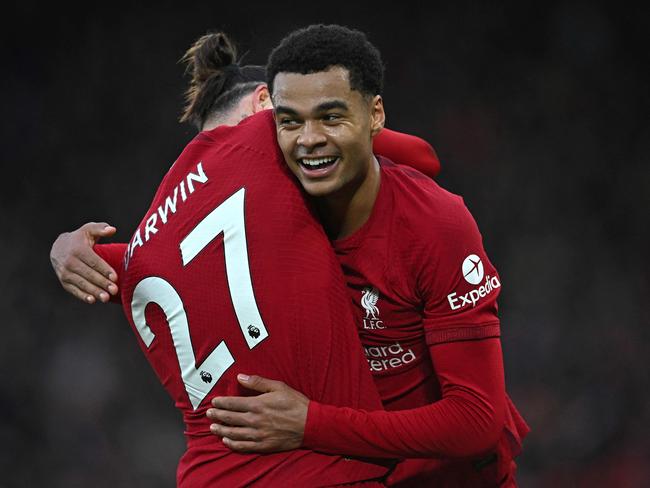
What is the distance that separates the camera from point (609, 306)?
5242 millimetres

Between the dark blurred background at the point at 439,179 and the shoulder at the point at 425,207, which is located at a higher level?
the shoulder at the point at 425,207

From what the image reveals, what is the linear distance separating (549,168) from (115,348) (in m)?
2.48

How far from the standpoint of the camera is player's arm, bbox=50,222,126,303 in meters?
2.33

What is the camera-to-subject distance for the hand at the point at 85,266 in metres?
2.33

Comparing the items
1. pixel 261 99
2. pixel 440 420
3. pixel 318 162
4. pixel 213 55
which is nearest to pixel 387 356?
pixel 440 420

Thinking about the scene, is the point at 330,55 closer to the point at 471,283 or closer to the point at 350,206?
the point at 350,206

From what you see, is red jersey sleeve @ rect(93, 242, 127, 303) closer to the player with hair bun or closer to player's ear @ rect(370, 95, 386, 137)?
the player with hair bun

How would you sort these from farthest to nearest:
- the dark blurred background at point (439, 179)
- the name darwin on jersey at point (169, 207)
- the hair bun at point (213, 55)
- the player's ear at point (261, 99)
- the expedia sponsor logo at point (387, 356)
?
the dark blurred background at point (439, 179), the hair bun at point (213, 55), the player's ear at point (261, 99), the expedia sponsor logo at point (387, 356), the name darwin on jersey at point (169, 207)

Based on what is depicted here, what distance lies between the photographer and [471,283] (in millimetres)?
2051

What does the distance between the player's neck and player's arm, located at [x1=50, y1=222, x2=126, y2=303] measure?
530 millimetres

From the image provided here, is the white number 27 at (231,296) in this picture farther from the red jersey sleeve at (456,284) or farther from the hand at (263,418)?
the red jersey sleeve at (456,284)

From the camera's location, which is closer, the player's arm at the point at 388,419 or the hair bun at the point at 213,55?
the player's arm at the point at 388,419

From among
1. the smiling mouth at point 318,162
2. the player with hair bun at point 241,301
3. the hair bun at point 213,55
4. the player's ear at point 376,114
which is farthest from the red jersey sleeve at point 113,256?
the hair bun at point 213,55

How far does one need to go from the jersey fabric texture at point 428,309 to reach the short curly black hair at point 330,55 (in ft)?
0.82
